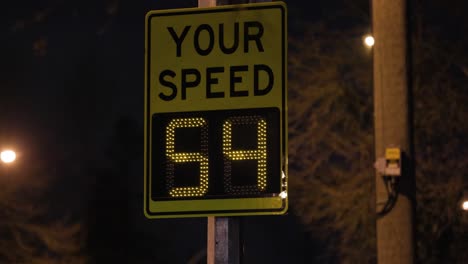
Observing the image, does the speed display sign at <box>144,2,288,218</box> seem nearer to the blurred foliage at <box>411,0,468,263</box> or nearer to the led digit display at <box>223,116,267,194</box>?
the led digit display at <box>223,116,267,194</box>

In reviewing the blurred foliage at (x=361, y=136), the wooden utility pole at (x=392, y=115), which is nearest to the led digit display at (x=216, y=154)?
the wooden utility pole at (x=392, y=115)

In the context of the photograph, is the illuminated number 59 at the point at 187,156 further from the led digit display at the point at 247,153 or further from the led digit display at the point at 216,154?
the led digit display at the point at 247,153

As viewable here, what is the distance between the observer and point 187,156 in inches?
236

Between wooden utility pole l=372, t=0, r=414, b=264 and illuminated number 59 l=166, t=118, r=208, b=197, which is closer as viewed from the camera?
illuminated number 59 l=166, t=118, r=208, b=197

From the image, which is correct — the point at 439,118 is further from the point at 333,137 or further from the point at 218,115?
Answer: the point at 218,115

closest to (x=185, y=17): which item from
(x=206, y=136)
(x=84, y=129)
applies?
(x=206, y=136)

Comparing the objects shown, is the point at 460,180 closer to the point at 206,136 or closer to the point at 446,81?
the point at 446,81

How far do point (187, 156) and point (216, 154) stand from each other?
162mm

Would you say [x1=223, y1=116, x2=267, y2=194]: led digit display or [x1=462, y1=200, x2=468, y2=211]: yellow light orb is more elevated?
[x1=223, y1=116, x2=267, y2=194]: led digit display

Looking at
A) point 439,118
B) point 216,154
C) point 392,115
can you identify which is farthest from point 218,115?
point 439,118

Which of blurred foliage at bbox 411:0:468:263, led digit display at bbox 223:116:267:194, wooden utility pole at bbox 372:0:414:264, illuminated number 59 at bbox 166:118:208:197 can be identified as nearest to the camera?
led digit display at bbox 223:116:267:194

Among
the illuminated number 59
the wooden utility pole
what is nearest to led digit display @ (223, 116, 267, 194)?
the illuminated number 59

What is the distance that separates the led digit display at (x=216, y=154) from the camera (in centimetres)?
582

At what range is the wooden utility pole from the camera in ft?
25.3
